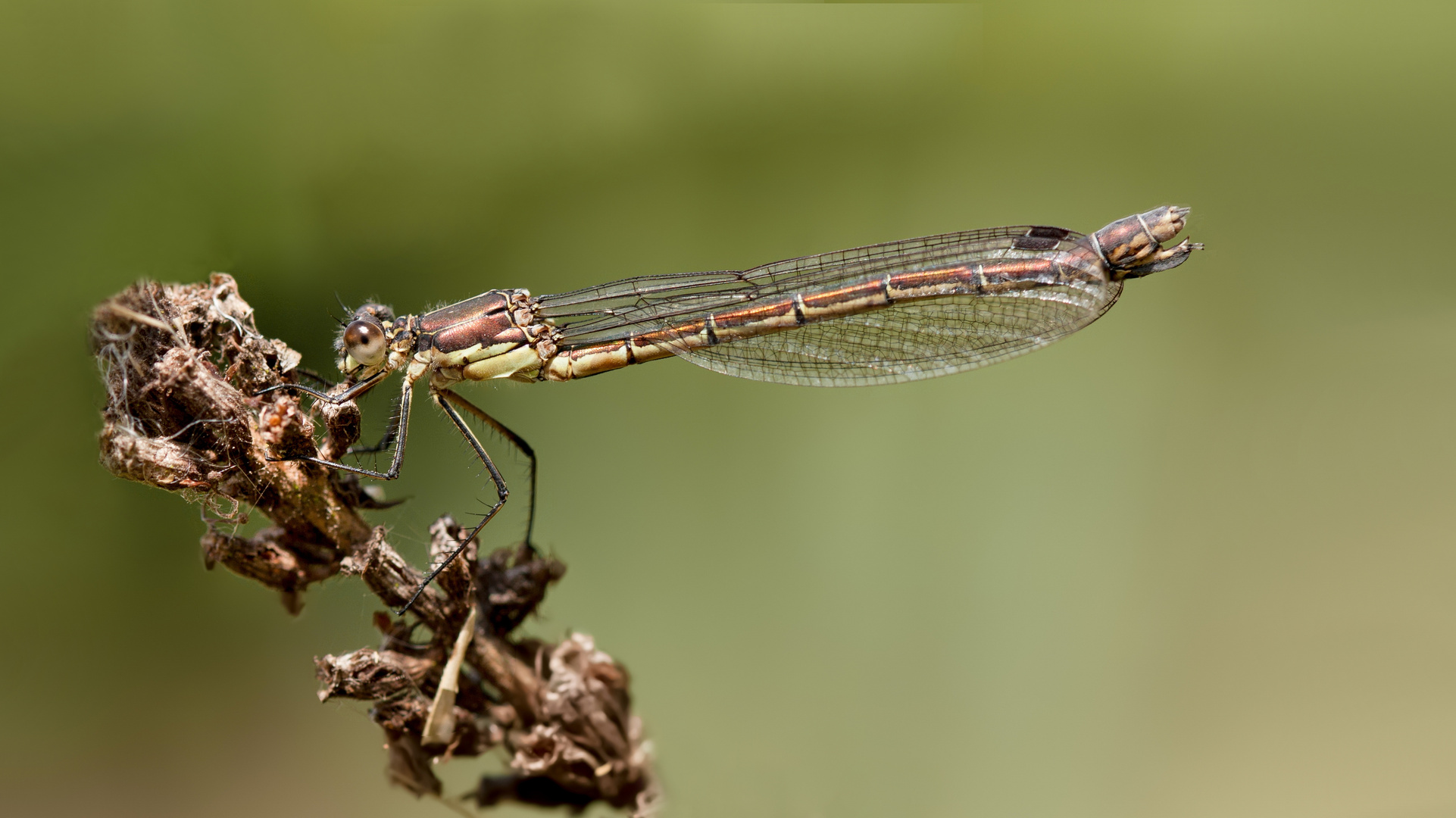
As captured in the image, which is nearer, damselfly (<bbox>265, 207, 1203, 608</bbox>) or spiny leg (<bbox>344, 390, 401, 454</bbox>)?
spiny leg (<bbox>344, 390, 401, 454</bbox>)

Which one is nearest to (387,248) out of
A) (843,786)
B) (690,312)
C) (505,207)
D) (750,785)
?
(505,207)

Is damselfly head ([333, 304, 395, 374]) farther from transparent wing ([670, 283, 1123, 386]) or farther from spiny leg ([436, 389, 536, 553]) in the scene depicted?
transparent wing ([670, 283, 1123, 386])

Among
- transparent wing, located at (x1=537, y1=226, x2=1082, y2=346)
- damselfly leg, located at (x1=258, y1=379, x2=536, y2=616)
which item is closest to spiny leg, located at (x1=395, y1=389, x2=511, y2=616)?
damselfly leg, located at (x1=258, y1=379, x2=536, y2=616)

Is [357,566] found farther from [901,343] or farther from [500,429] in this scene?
[901,343]

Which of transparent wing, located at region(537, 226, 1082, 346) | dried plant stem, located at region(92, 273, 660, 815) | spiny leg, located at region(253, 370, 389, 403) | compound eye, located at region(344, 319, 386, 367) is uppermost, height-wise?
transparent wing, located at region(537, 226, 1082, 346)

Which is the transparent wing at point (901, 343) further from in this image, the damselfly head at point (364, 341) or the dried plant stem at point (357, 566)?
the dried plant stem at point (357, 566)

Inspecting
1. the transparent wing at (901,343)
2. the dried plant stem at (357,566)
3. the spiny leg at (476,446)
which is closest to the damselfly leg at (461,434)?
the spiny leg at (476,446)
